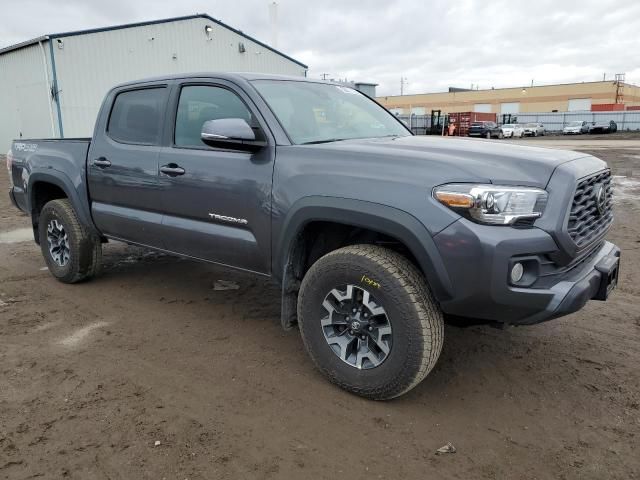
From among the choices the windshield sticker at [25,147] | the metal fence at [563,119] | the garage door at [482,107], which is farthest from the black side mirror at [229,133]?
the garage door at [482,107]

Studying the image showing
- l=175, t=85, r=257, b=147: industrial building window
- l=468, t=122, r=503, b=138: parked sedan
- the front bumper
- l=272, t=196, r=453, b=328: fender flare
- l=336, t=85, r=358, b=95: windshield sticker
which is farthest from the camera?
l=468, t=122, r=503, b=138: parked sedan

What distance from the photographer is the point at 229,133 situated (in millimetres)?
3168

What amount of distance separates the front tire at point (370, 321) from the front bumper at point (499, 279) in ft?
0.70

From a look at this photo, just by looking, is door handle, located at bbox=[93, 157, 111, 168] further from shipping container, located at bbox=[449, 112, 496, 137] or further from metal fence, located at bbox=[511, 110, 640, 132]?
metal fence, located at bbox=[511, 110, 640, 132]

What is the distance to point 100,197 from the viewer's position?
458cm

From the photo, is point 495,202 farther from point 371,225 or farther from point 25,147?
point 25,147

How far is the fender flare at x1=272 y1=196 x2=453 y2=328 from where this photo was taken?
8.56 ft

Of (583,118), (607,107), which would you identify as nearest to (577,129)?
(583,118)

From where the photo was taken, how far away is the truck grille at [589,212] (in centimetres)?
271

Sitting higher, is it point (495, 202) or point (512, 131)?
point (512, 131)

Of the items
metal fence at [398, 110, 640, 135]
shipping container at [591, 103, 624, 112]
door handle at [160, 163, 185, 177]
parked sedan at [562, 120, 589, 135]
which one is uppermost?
shipping container at [591, 103, 624, 112]

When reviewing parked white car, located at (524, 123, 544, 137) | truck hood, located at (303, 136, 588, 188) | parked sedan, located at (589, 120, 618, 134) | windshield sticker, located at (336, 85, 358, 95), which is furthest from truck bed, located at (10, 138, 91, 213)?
parked white car, located at (524, 123, 544, 137)

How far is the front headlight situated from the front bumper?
5 cm

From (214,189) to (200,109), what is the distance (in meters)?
0.73
